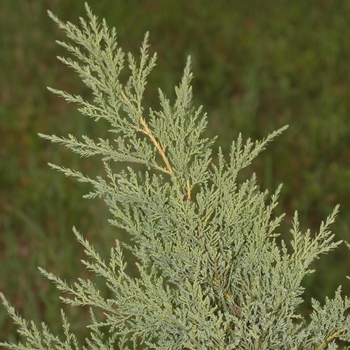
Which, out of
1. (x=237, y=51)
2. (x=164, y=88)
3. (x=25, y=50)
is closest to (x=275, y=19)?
(x=237, y=51)

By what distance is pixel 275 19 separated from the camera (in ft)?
20.6

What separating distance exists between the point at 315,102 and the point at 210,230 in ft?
13.6

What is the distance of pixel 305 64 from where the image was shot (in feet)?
18.3

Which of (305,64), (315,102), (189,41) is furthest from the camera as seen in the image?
(189,41)

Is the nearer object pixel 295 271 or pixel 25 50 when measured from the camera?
pixel 295 271

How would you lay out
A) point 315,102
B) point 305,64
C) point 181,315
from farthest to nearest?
point 305,64
point 315,102
point 181,315

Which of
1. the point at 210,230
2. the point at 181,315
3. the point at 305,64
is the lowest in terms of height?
the point at 181,315

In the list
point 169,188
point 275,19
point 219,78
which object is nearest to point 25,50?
point 219,78

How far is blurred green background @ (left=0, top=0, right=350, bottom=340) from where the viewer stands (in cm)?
399

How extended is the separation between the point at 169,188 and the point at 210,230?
4.8 inches

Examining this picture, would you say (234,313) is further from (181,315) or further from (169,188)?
(169,188)

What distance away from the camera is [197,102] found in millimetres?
5180

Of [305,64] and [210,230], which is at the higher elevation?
[305,64]

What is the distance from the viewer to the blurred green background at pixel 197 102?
13.1ft
